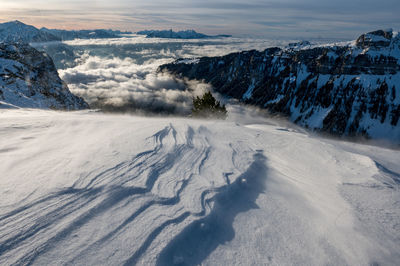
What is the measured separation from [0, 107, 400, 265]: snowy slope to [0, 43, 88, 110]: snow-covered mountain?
56.1 meters

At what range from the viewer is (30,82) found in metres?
69.9

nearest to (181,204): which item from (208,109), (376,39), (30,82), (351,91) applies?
(208,109)

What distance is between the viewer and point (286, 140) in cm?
970

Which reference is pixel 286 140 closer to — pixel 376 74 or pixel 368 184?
pixel 368 184

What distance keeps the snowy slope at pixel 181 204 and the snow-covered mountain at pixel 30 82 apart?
56100mm

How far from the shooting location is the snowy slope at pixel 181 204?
3523 mm

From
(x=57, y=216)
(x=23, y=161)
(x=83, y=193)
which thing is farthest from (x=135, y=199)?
(x=23, y=161)

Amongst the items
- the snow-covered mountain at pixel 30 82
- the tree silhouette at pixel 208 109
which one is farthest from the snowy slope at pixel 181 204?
the snow-covered mountain at pixel 30 82

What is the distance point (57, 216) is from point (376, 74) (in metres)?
196

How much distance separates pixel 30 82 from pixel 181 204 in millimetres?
89106

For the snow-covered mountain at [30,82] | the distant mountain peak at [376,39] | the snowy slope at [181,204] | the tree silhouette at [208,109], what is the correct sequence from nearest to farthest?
the snowy slope at [181,204] → the tree silhouette at [208,109] → the snow-covered mountain at [30,82] → the distant mountain peak at [376,39]

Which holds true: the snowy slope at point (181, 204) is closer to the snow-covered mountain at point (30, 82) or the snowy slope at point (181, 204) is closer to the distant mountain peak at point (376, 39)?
the snow-covered mountain at point (30, 82)

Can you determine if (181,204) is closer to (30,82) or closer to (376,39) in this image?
(30,82)

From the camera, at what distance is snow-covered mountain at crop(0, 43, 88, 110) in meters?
56.1
